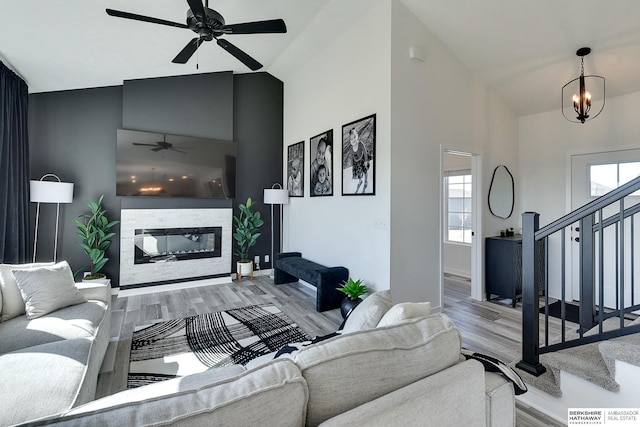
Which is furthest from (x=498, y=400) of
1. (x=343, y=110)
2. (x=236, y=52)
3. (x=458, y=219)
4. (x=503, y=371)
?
(x=458, y=219)

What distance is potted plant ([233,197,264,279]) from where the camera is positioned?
17.2ft

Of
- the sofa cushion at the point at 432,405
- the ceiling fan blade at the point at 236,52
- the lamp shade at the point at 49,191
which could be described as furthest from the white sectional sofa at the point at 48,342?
the ceiling fan blade at the point at 236,52

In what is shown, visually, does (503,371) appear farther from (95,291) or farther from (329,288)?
(95,291)

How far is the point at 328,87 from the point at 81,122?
11.7ft

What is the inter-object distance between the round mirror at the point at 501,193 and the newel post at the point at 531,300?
96.4 inches

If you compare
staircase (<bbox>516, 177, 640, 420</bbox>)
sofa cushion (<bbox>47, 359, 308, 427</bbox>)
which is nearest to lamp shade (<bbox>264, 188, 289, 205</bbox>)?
staircase (<bbox>516, 177, 640, 420</bbox>)

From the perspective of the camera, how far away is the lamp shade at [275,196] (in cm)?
534

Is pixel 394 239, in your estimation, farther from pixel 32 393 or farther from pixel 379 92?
pixel 32 393

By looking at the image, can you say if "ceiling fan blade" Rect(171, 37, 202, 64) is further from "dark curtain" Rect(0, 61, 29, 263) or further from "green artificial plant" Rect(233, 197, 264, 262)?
"green artificial plant" Rect(233, 197, 264, 262)

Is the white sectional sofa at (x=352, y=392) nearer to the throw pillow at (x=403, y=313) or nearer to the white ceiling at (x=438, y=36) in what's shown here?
the throw pillow at (x=403, y=313)

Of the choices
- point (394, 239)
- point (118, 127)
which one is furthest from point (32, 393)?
point (118, 127)

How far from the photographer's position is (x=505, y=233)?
4402 millimetres

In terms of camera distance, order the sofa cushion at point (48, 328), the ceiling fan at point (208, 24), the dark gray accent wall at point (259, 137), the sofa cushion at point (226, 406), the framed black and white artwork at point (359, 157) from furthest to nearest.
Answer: the dark gray accent wall at point (259, 137) → the framed black and white artwork at point (359, 157) → the ceiling fan at point (208, 24) → the sofa cushion at point (48, 328) → the sofa cushion at point (226, 406)

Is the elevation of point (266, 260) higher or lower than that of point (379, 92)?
lower
